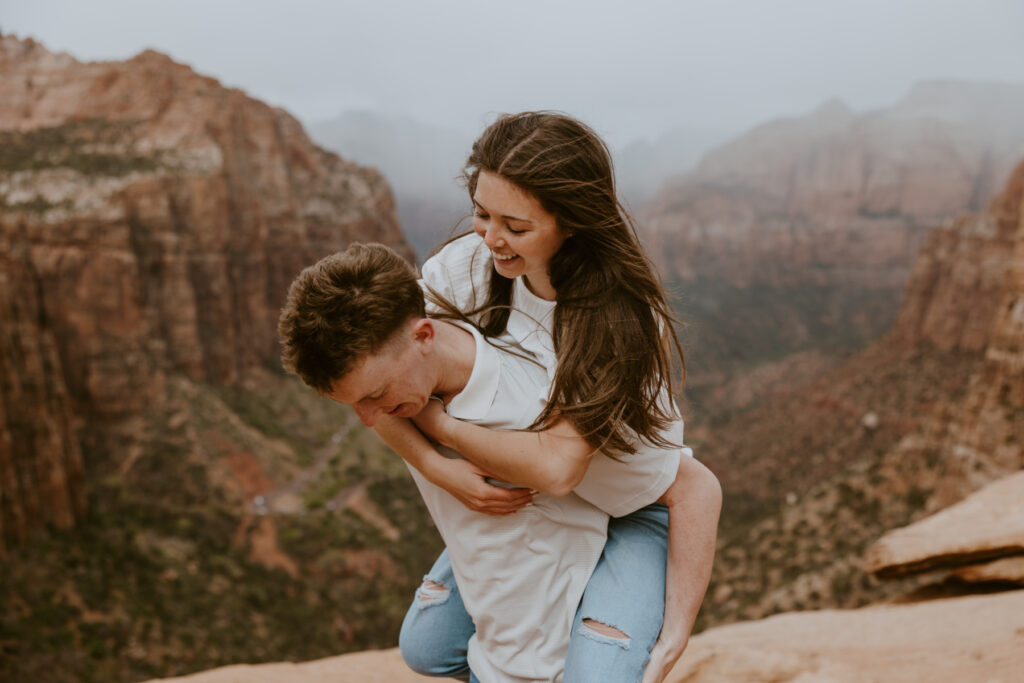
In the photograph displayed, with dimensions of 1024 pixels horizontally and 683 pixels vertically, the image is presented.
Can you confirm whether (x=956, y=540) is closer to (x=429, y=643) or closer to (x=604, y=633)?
(x=604, y=633)

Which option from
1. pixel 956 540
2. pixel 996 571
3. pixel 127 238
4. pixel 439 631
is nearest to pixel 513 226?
pixel 439 631

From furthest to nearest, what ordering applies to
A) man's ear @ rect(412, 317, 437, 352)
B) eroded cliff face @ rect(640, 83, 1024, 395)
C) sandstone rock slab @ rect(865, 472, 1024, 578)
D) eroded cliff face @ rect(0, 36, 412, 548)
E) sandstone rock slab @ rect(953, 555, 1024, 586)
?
1. eroded cliff face @ rect(640, 83, 1024, 395)
2. eroded cliff face @ rect(0, 36, 412, 548)
3. sandstone rock slab @ rect(865, 472, 1024, 578)
4. sandstone rock slab @ rect(953, 555, 1024, 586)
5. man's ear @ rect(412, 317, 437, 352)

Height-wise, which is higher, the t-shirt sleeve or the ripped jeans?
the t-shirt sleeve

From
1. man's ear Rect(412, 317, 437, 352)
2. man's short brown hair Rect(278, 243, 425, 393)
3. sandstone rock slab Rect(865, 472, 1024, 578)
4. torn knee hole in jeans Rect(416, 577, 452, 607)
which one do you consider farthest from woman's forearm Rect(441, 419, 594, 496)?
sandstone rock slab Rect(865, 472, 1024, 578)

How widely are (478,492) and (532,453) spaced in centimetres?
32

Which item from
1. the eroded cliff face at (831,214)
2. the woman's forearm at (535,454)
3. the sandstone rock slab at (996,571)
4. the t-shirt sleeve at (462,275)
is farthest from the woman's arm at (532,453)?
the eroded cliff face at (831,214)

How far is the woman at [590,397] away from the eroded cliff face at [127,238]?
20742mm

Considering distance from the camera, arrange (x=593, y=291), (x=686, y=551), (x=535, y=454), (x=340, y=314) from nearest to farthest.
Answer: (x=340, y=314) < (x=535, y=454) < (x=593, y=291) < (x=686, y=551)

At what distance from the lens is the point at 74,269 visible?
3119 cm

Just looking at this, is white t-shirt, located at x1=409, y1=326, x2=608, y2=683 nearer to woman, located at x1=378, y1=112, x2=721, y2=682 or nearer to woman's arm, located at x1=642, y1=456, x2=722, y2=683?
woman, located at x1=378, y1=112, x2=721, y2=682

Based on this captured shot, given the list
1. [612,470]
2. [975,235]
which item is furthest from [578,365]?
[975,235]

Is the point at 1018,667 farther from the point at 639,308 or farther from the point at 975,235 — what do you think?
the point at 975,235

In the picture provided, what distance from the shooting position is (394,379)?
2.80 meters

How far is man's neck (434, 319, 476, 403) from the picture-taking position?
3004 millimetres
